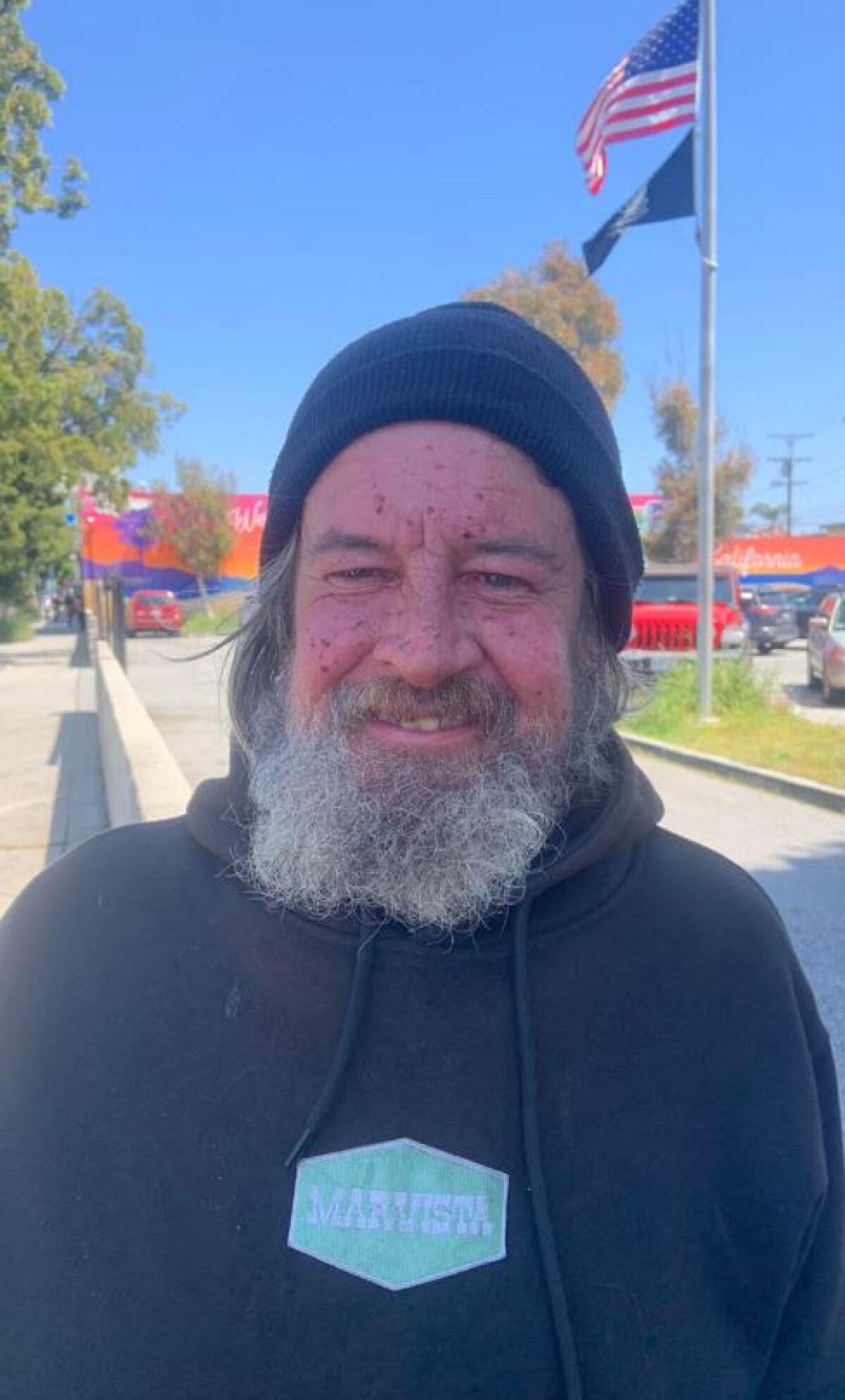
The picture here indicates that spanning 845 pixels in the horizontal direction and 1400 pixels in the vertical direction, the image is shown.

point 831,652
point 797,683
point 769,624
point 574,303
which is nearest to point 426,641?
point 831,652

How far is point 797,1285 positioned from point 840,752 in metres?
10.1

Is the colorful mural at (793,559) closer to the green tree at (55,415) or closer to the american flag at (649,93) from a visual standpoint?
the green tree at (55,415)

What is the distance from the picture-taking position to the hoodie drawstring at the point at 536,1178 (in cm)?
124

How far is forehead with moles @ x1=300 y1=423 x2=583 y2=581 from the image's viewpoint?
1516 mm

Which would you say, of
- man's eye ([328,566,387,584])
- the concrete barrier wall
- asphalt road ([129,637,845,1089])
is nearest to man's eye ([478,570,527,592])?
man's eye ([328,566,387,584])

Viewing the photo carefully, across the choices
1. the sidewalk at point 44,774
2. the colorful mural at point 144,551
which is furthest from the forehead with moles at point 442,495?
the colorful mural at point 144,551

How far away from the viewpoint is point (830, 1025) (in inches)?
181

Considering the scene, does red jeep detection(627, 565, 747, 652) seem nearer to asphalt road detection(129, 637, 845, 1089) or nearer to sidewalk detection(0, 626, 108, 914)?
asphalt road detection(129, 637, 845, 1089)

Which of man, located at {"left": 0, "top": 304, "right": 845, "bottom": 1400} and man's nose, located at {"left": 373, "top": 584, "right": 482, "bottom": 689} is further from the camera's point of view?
man's nose, located at {"left": 373, "top": 584, "right": 482, "bottom": 689}

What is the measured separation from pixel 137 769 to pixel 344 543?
11.6ft

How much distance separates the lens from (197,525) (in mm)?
48406

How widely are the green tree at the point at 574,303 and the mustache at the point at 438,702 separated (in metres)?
32.8

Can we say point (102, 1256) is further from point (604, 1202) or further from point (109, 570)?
point (109, 570)

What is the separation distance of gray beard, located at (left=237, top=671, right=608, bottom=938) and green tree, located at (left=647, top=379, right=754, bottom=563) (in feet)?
130
